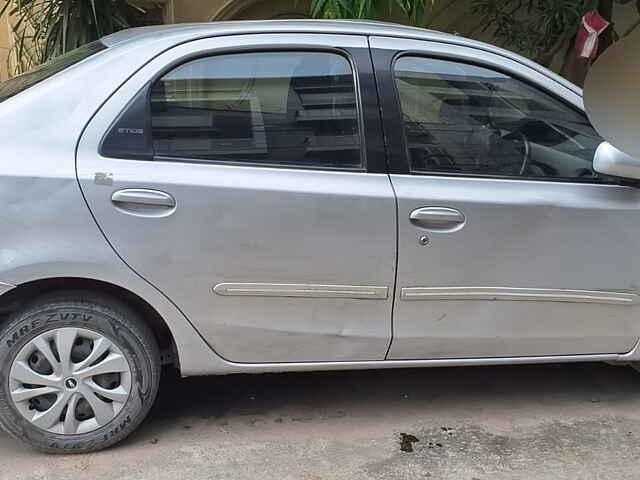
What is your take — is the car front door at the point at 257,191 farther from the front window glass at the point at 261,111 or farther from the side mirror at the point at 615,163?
the side mirror at the point at 615,163

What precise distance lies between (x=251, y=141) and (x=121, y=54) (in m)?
0.60

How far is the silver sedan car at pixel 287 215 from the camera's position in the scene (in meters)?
2.51

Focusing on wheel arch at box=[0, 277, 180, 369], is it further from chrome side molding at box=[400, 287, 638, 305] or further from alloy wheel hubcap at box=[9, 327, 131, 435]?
chrome side molding at box=[400, 287, 638, 305]

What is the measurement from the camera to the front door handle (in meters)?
2.66

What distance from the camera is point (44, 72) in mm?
2777

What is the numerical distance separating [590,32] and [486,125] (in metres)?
2.71

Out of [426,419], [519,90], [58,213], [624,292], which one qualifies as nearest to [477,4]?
[519,90]

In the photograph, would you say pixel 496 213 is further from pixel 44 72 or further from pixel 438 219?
pixel 44 72

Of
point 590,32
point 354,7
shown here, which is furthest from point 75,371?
point 590,32

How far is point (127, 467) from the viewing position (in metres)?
2.67

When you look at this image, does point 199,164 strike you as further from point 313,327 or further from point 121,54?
point 313,327

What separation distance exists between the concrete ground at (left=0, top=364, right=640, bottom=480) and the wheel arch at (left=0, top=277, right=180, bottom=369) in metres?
0.46

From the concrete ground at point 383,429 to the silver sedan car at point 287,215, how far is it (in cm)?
25

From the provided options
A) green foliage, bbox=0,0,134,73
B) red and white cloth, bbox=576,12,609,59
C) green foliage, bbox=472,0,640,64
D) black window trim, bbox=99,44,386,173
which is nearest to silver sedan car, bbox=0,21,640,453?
black window trim, bbox=99,44,386,173
